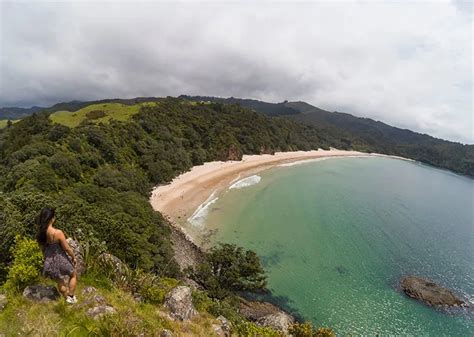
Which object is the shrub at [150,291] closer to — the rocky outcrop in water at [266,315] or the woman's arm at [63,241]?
the woman's arm at [63,241]

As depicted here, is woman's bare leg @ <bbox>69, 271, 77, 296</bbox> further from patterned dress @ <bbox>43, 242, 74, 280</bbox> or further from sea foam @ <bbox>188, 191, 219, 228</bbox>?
sea foam @ <bbox>188, 191, 219, 228</bbox>

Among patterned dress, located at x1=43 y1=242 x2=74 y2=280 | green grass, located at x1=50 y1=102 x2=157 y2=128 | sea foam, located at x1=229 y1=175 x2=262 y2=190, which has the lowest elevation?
sea foam, located at x1=229 y1=175 x2=262 y2=190

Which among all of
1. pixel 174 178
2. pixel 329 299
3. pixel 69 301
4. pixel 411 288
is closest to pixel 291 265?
pixel 329 299

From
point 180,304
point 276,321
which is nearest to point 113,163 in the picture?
point 276,321

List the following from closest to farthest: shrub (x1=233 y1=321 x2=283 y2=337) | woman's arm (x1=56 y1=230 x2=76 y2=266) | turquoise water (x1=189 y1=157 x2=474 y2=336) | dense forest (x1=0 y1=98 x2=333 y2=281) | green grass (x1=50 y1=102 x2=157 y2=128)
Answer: woman's arm (x1=56 y1=230 x2=76 y2=266), shrub (x1=233 y1=321 x2=283 y2=337), dense forest (x1=0 y1=98 x2=333 y2=281), turquoise water (x1=189 y1=157 x2=474 y2=336), green grass (x1=50 y1=102 x2=157 y2=128)

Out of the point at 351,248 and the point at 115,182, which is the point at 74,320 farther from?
the point at 351,248

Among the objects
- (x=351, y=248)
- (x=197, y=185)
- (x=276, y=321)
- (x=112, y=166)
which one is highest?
(x=112, y=166)

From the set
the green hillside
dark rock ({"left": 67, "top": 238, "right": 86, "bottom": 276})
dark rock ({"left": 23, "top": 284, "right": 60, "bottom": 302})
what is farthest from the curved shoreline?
dark rock ({"left": 23, "top": 284, "right": 60, "bottom": 302})

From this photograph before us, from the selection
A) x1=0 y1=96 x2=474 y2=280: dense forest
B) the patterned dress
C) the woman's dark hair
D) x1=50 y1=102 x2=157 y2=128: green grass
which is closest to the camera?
the woman's dark hair
